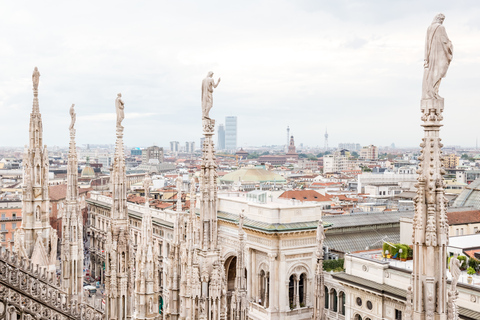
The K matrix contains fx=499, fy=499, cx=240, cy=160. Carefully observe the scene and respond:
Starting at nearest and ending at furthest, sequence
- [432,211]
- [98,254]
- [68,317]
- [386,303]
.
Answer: [432,211] → [68,317] → [386,303] → [98,254]

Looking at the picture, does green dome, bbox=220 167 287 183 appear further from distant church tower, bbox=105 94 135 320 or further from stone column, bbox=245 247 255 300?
distant church tower, bbox=105 94 135 320

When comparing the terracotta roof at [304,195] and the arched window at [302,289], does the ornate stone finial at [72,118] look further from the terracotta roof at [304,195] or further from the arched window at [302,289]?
the terracotta roof at [304,195]

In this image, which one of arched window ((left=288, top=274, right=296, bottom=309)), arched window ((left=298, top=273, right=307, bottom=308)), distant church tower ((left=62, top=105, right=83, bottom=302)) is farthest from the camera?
arched window ((left=298, top=273, right=307, bottom=308))

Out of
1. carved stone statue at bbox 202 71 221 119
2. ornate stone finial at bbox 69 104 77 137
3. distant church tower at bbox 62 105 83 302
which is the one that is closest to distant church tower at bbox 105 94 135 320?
carved stone statue at bbox 202 71 221 119

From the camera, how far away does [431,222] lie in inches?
249

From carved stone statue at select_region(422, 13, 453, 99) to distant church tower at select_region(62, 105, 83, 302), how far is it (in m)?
12.6

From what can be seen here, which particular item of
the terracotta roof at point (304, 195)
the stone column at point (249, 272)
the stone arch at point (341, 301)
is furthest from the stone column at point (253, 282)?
the terracotta roof at point (304, 195)

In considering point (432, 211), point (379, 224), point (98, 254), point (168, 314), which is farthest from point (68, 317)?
point (98, 254)

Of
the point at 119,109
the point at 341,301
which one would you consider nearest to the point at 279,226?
the point at 341,301

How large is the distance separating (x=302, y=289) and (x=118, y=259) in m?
20.4

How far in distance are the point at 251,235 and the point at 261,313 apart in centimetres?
461

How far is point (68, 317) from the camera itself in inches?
510

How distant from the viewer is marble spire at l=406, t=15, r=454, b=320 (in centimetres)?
634

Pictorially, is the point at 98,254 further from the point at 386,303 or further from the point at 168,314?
the point at 168,314
